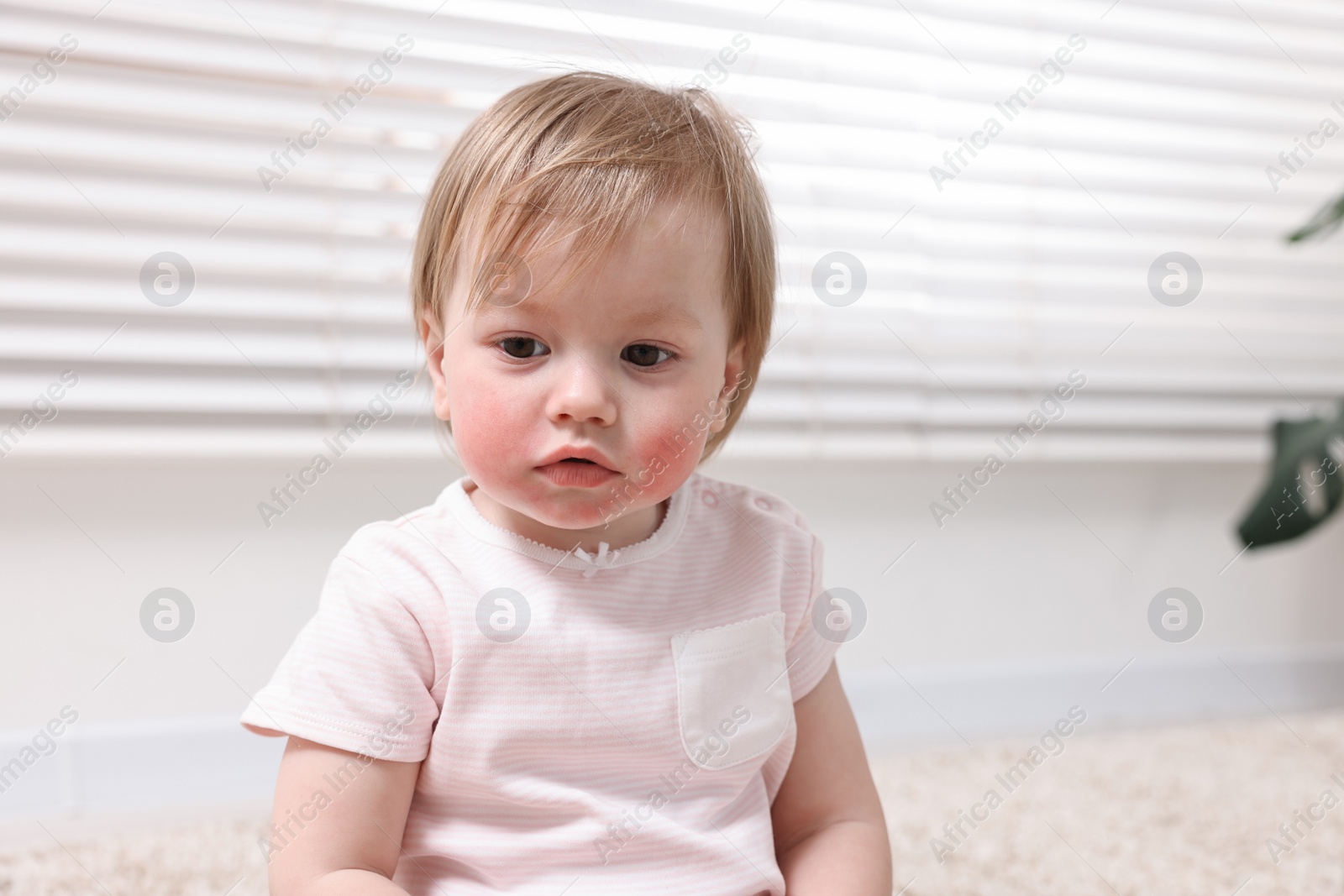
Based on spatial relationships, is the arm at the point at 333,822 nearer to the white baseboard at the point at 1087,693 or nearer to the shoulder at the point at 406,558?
the shoulder at the point at 406,558

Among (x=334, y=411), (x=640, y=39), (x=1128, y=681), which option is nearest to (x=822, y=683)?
(x=334, y=411)

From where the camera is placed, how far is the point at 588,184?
63 centimetres

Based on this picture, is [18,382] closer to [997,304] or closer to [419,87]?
[419,87]

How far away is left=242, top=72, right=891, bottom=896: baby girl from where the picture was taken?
61cm

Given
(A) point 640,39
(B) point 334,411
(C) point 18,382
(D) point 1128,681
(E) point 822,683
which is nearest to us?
(E) point 822,683

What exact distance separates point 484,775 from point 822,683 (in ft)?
0.84

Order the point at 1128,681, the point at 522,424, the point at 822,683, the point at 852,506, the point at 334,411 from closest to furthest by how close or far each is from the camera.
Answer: the point at 522,424
the point at 822,683
the point at 334,411
the point at 852,506
the point at 1128,681

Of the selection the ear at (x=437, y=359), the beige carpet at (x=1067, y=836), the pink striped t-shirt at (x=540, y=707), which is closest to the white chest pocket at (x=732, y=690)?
the pink striped t-shirt at (x=540, y=707)

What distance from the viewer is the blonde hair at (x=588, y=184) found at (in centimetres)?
63

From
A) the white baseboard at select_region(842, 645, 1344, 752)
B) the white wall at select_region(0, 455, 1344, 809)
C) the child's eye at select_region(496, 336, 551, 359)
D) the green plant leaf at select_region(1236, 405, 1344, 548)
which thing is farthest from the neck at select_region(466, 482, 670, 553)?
the green plant leaf at select_region(1236, 405, 1344, 548)

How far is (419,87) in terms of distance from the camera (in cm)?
128

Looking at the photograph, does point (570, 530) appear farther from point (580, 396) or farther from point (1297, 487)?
point (1297, 487)

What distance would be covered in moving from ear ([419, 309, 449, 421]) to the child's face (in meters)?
0.04

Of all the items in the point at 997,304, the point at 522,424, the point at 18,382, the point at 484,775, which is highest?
the point at 997,304
